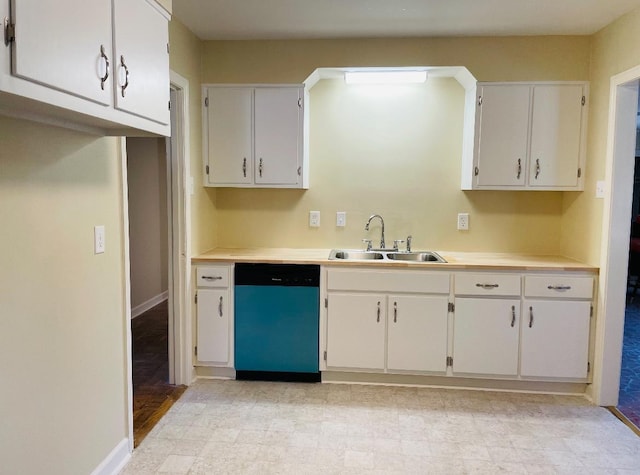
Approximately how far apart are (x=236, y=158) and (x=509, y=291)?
215 centimetres

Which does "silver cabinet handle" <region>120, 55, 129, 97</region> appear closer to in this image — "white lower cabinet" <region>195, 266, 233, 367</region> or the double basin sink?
"white lower cabinet" <region>195, 266, 233, 367</region>

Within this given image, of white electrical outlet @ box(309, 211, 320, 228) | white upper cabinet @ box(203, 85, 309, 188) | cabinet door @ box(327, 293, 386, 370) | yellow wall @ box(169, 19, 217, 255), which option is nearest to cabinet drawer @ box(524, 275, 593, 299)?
cabinet door @ box(327, 293, 386, 370)

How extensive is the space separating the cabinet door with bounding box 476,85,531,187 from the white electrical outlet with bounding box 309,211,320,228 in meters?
1.27

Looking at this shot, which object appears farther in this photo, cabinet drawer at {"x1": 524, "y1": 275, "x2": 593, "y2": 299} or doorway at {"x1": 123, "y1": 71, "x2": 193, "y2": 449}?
cabinet drawer at {"x1": 524, "y1": 275, "x2": 593, "y2": 299}

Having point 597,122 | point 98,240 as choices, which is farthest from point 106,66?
point 597,122

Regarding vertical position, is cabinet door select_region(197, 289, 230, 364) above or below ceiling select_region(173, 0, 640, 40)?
below

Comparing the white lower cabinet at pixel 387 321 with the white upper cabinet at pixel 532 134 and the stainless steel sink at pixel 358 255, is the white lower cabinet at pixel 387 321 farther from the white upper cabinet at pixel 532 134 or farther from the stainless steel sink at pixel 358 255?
the white upper cabinet at pixel 532 134

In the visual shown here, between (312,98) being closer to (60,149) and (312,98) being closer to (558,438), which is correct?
(60,149)

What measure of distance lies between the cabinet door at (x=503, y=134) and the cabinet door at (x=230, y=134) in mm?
1673

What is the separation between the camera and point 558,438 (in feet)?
8.07

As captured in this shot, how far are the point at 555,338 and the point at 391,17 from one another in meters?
2.37

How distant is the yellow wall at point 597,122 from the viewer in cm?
266

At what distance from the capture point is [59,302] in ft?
5.64

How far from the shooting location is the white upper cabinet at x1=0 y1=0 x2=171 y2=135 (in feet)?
3.51
